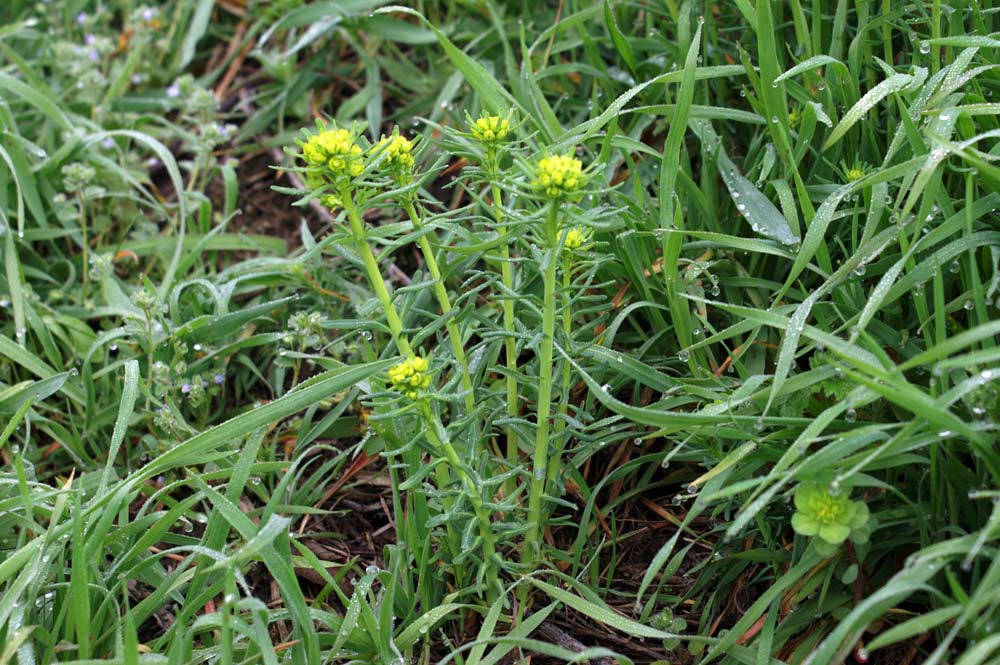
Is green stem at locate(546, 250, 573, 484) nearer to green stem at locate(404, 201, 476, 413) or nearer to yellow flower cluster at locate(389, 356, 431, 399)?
green stem at locate(404, 201, 476, 413)

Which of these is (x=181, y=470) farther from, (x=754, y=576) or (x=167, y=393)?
(x=754, y=576)

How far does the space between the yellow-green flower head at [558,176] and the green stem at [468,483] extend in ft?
1.30

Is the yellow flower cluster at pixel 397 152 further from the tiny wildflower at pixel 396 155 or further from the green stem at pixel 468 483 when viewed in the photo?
the green stem at pixel 468 483

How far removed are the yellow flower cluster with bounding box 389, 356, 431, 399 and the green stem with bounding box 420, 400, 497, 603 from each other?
0.09ft

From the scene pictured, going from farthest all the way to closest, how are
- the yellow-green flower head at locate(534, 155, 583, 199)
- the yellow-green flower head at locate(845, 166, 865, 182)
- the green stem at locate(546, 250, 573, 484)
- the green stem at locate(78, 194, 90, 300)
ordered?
the green stem at locate(78, 194, 90, 300) < the yellow-green flower head at locate(845, 166, 865, 182) < the green stem at locate(546, 250, 573, 484) < the yellow-green flower head at locate(534, 155, 583, 199)

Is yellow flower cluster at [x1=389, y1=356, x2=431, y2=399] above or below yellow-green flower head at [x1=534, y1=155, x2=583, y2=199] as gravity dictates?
below

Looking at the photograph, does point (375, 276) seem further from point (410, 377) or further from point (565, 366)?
point (565, 366)

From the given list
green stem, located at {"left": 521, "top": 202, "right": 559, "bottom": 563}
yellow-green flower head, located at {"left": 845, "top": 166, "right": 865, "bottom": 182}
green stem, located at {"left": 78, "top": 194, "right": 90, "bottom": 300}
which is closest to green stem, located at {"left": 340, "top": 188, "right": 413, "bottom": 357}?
green stem, located at {"left": 521, "top": 202, "right": 559, "bottom": 563}

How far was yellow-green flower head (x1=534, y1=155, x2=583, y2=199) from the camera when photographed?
158 cm

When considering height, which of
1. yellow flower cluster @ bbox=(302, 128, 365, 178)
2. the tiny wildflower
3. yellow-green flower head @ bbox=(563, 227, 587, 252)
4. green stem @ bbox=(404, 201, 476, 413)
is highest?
yellow flower cluster @ bbox=(302, 128, 365, 178)

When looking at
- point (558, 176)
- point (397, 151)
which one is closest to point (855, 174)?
point (558, 176)

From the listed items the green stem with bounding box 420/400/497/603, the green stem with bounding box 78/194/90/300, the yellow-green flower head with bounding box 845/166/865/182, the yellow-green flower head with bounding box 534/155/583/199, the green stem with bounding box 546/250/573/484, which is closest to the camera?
the yellow-green flower head with bounding box 534/155/583/199

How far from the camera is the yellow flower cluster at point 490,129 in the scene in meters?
1.74

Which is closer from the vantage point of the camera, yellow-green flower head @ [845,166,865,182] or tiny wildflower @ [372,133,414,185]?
tiny wildflower @ [372,133,414,185]
